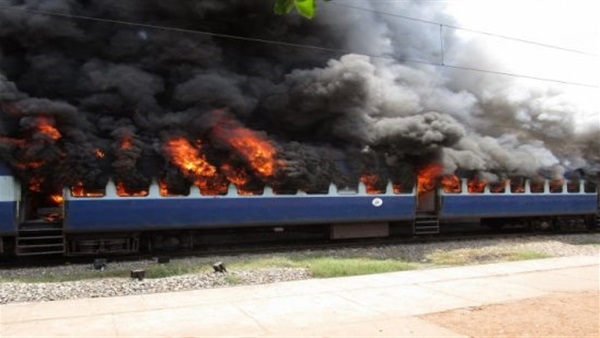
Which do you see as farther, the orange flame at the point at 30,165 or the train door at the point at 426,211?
the train door at the point at 426,211

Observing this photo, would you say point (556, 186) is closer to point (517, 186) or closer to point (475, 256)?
point (517, 186)

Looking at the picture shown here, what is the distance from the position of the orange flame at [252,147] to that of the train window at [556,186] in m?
11.6

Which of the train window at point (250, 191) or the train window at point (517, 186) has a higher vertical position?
the train window at point (517, 186)

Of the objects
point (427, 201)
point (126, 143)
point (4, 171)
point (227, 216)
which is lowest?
point (227, 216)

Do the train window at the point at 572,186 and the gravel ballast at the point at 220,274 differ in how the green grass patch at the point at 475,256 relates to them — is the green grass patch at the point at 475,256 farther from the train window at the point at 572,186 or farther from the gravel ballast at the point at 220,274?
the train window at the point at 572,186

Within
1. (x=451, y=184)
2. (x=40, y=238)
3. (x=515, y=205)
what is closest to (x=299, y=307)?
(x=40, y=238)

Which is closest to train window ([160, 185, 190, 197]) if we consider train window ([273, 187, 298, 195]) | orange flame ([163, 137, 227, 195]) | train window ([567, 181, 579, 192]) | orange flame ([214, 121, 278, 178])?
orange flame ([163, 137, 227, 195])

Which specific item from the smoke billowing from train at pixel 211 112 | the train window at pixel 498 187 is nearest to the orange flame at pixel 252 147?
the smoke billowing from train at pixel 211 112

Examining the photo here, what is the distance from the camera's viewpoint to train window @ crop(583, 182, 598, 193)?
22750 mm

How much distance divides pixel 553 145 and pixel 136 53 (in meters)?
18.6

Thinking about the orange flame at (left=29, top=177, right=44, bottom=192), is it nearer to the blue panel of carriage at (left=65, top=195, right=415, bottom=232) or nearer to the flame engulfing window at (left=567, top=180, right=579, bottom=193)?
the blue panel of carriage at (left=65, top=195, right=415, bottom=232)

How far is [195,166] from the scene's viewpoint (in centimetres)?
1549

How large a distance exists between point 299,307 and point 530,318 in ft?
9.45

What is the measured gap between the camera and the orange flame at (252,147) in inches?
635
